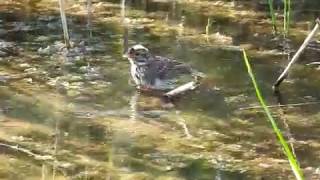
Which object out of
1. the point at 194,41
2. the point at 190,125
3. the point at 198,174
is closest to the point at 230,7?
the point at 194,41

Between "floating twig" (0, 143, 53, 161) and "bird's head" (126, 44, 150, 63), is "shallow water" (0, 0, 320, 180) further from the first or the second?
"bird's head" (126, 44, 150, 63)

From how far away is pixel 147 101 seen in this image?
5.05 metres

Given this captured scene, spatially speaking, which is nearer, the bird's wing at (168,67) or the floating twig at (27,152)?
the floating twig at (27,152)

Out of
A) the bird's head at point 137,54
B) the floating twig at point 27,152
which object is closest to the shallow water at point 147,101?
the floating twig at point 27,152

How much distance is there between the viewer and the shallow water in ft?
13.2

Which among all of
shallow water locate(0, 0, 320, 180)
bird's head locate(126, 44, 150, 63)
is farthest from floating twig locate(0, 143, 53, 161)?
bird's head locate(126, 44, 150, 63)

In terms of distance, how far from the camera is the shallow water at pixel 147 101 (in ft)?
13.2

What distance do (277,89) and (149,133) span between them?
115 cm

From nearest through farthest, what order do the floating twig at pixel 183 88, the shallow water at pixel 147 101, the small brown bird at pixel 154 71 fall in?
1. the shallow water at pixel 147 101
2. the floating twig at pixel 183 88
3. the small brown bird at pixel 154 71

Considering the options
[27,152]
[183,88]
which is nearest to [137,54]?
[183,88]

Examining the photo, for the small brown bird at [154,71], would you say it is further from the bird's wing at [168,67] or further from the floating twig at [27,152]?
the floating twig at [27,152]

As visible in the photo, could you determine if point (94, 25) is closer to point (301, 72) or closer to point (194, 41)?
point (194, 41)

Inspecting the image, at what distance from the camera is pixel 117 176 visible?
12.7ft

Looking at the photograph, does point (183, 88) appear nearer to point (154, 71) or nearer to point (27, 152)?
point (154, 71)
